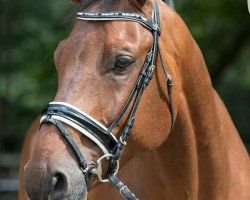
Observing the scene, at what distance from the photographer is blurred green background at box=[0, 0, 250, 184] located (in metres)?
8.51

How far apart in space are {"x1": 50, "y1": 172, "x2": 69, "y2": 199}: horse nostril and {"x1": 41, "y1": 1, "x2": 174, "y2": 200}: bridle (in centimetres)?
11

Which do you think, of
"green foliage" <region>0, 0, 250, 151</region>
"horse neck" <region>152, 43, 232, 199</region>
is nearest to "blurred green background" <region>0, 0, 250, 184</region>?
"green foliage" <region>0, 0, 250, 151</region>

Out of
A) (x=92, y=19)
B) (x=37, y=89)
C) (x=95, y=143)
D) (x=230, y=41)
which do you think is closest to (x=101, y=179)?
(x=95, y=143)

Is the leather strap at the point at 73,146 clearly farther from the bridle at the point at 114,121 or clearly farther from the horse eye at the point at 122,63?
the horse eye at the point at 122,63

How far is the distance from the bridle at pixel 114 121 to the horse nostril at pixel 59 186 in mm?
106

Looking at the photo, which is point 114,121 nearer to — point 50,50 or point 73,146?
point 73,146

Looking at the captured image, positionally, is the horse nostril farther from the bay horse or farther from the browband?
the browband

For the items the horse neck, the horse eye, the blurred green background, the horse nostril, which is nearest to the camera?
the horse nostril

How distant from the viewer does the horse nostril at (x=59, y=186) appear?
119 inches

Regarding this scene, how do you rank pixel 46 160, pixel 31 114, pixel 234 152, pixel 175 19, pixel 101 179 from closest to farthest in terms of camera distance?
1. pixel 46 160
2. pixel 101 179
3. pixel 175 19
4. pixel 234 152
5. pixel 31 114

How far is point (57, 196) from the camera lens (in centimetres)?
304

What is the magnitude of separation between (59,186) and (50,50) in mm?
5159

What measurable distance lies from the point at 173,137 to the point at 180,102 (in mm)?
189

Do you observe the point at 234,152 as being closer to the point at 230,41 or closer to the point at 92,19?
the point at 92,19
